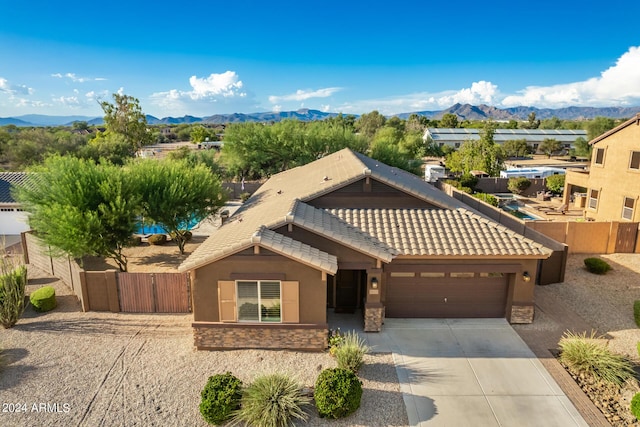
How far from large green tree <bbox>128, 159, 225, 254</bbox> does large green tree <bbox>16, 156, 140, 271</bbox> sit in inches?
57.9

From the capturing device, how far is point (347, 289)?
13.8 m

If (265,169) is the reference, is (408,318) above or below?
below

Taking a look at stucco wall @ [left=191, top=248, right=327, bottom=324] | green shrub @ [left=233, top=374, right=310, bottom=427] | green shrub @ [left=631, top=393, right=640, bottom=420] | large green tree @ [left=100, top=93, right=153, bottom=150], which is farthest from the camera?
large green tree @ [left=100, top=93, right=153, bottom=150]

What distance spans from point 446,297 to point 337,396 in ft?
20.1

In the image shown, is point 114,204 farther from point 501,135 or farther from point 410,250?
point 501,135

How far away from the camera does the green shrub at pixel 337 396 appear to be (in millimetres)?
8688

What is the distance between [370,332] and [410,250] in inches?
112

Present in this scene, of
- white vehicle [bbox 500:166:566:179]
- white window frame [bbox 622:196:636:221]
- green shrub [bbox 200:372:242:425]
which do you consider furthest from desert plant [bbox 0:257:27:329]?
white vehicle [bbox 500:166:566:179]

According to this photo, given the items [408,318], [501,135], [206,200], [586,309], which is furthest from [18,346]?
[501,135]

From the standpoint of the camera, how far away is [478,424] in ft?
28.5

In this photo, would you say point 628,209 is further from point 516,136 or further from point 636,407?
point 516,136

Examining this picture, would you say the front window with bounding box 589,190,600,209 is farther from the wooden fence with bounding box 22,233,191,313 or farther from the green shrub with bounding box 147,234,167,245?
the green shrub with bounding box 147,234,167,245

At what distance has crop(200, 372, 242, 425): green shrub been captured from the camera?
8547 millimetres

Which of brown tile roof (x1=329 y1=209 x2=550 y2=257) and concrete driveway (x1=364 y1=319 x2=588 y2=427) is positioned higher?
brown tile roof (x1=329 y1=209 x2=550 y2=257)
